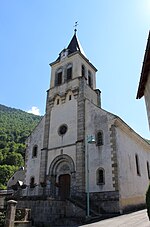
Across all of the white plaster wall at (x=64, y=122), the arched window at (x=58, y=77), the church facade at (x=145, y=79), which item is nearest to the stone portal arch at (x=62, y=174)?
the white plaster wall at (x=64, y=122)

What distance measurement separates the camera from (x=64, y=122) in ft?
72.5

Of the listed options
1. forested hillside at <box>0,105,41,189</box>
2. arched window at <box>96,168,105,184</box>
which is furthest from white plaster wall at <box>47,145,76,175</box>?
forested hillside at <box>0,105,41,189</box>

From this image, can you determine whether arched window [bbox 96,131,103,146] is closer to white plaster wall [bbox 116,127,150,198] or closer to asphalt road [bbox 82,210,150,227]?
white plaster wall [bbox 116,127,150,198]

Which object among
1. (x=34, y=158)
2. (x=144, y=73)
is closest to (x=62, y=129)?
(x=34, y=158)

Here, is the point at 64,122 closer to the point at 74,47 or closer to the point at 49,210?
the point at 49,210

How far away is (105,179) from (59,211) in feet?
15.2

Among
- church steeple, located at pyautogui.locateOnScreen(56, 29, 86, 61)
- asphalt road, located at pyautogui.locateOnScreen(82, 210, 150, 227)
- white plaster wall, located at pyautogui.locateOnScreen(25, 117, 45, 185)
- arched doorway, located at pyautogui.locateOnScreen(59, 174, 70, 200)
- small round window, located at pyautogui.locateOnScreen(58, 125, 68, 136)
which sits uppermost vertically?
church steeple, located at pyautogui.locateOnScreen(56, 29, 86, 61)

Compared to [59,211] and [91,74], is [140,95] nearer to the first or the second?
[59,211]

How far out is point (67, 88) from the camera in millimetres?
23984

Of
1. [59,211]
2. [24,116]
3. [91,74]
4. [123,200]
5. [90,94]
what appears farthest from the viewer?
[24,116]

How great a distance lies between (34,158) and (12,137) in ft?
270

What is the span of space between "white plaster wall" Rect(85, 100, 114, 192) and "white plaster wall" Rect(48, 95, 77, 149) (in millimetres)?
1532

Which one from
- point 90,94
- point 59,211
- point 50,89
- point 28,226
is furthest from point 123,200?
point 50,89

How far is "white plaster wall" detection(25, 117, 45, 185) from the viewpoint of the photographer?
70.4 feet
